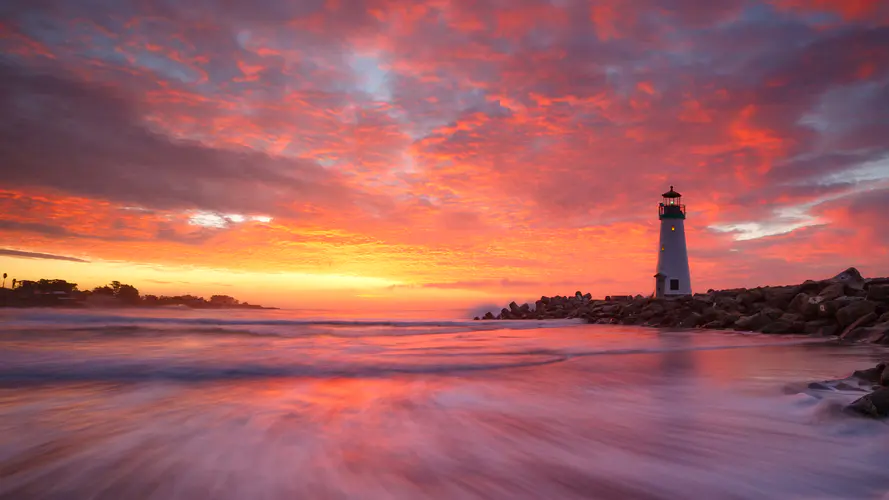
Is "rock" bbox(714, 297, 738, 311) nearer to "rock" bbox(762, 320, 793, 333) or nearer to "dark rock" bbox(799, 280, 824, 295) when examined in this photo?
"dark rock" bbox(799, 280, 824, 295)

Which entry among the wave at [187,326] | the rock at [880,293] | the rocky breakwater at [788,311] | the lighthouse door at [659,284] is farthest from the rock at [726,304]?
the lighthouse door at [659,284]

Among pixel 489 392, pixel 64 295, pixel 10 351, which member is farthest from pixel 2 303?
pixel 489 392

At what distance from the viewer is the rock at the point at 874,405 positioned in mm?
2791

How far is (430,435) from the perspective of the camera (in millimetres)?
2730

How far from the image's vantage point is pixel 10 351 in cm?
690

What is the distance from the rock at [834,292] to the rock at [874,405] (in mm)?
12594

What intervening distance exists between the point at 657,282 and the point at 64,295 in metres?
37.0

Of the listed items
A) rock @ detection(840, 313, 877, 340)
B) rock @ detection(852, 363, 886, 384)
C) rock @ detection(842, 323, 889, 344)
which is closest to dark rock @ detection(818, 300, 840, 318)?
rock @ detection(840, 313, 877, 340)

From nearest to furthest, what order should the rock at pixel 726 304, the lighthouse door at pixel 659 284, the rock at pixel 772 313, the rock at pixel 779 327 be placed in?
the rock at pixel 779 327 < the rock at pixel 772 313 < the rock at pixel 726 304 < the lighthouse door at pixel 659 284

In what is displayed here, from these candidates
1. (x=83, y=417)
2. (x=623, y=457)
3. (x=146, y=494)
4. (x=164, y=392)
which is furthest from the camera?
(x=164, y=392)

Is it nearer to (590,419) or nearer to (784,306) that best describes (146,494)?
(590,419)

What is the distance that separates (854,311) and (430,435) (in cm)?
1265

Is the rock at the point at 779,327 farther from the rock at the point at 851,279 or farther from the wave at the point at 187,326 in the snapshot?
the wave at the point at 187,326

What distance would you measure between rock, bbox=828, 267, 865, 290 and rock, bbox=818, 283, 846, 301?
15.9 inches
